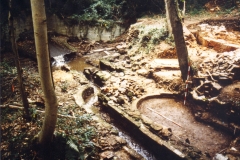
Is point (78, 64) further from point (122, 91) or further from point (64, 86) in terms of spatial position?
point (122, 91)

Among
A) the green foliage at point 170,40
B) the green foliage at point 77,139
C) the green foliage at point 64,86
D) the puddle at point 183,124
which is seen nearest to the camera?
the green foliage at point 77,139

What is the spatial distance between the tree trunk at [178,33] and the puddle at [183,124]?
149 centimetres

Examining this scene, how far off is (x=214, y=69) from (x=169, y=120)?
2900 millimetres

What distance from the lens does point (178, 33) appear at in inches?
306

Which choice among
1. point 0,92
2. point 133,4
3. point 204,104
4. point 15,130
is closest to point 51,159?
point 15,130

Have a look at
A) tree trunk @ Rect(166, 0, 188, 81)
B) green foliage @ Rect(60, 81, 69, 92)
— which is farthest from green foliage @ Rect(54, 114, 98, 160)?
tree trunk @ Rect(166, 0, 188, 81)

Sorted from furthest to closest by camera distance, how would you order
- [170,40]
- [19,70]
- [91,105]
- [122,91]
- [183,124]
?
[170,40] < [122,91] < [91,105] < [183,124] < [19,70]

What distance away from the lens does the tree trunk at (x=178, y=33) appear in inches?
287

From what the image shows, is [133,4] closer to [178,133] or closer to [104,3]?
[104,3]

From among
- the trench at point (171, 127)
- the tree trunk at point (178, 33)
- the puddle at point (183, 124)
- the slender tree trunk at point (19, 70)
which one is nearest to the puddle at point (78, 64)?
the trench at point (171, 127)

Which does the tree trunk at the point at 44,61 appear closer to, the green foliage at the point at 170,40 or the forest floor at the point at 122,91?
the forest floor at the point at 122,91

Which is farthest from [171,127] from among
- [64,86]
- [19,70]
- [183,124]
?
[19,70]

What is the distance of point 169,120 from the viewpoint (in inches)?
296

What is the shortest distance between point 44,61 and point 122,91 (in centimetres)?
591
